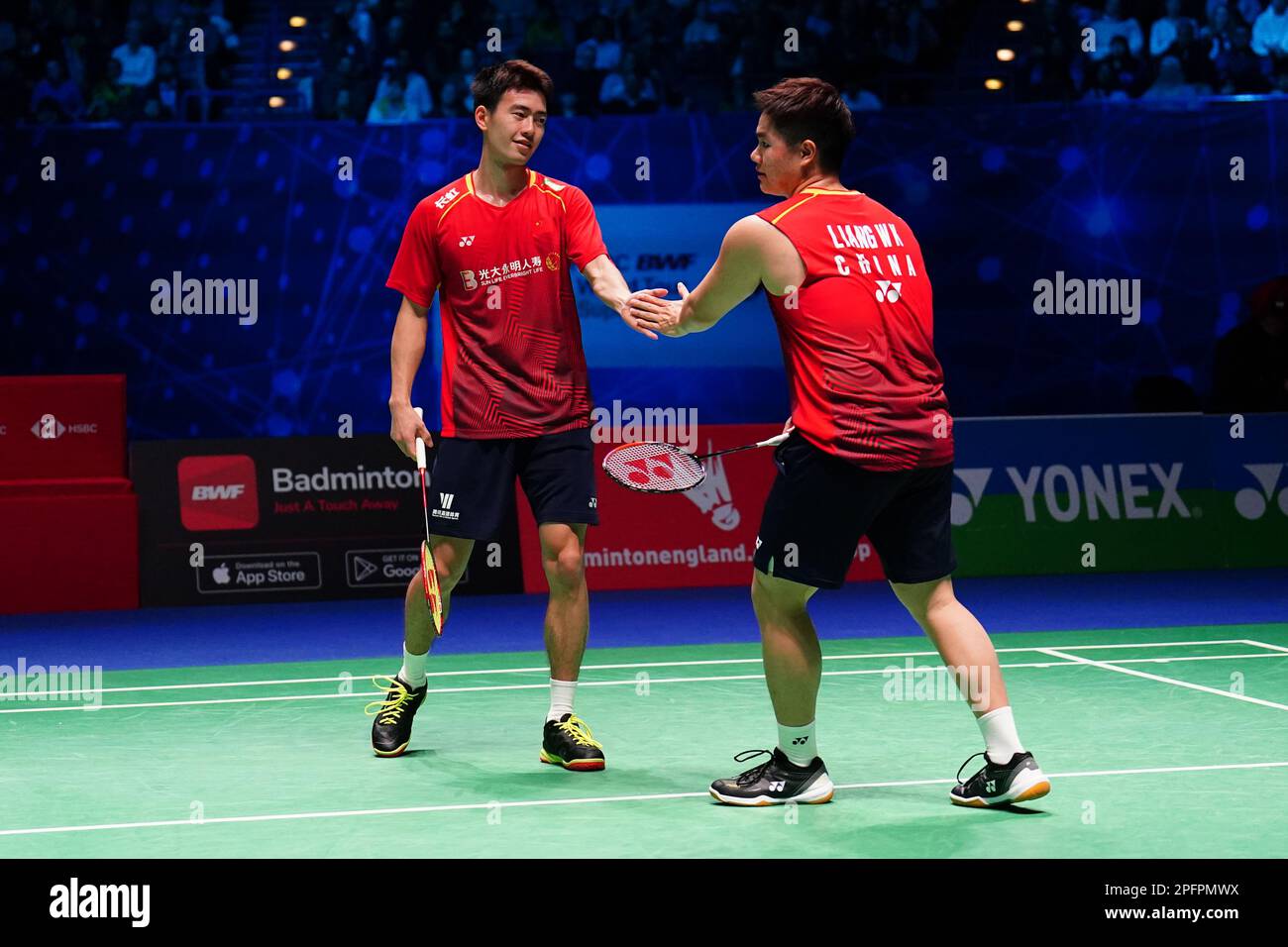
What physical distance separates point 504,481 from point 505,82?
1.27 meters

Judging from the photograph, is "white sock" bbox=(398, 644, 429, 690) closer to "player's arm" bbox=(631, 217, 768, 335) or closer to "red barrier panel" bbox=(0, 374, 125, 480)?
"player's arm" bbox=(631, 217, 768, 335)

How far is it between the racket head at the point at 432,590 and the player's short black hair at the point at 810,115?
5.94 feet

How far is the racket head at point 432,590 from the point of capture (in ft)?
17.3

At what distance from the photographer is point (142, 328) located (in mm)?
13492

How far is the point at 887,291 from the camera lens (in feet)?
14.5

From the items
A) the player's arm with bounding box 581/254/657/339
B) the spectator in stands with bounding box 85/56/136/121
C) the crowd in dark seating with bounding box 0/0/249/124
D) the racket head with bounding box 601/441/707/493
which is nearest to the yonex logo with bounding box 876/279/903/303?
the racket head with bounding box 601/441/707/493

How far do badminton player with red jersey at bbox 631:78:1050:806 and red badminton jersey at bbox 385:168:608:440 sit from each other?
3.15ft

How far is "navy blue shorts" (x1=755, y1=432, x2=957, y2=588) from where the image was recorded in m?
4.34

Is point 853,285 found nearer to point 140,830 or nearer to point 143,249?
point 140,830

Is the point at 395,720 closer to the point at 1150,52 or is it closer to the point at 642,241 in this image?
the point at 642,241

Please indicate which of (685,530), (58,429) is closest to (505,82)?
(685,530)

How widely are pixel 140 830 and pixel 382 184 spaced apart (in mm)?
9773

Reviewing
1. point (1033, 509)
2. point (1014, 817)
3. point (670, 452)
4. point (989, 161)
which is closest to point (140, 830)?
point (670, 452)

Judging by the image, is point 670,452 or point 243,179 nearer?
point 670,452
